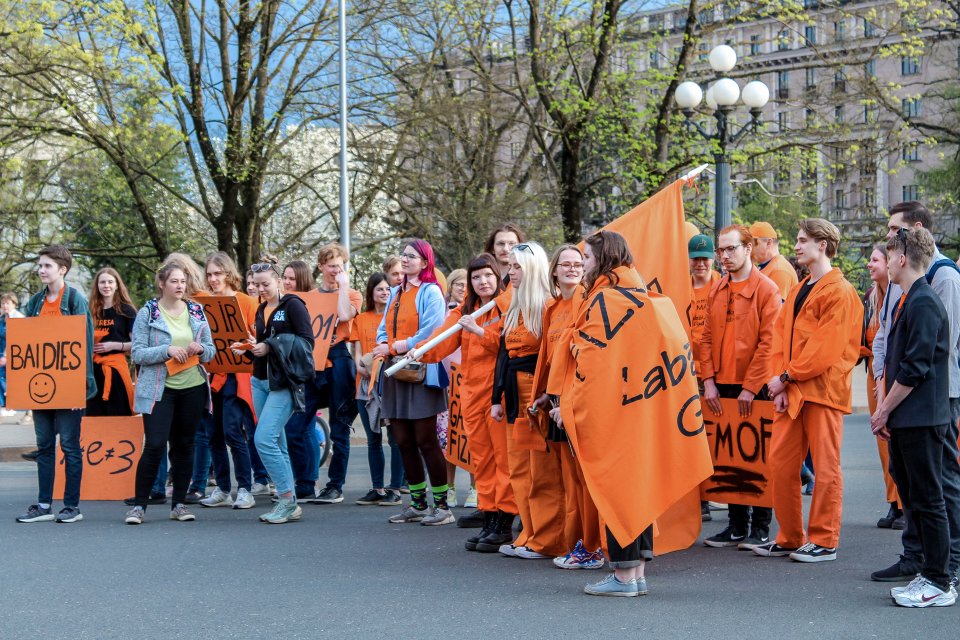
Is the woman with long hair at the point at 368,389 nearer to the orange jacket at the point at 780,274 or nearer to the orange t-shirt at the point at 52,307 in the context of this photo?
the orange t-shirt at the point at 52,307

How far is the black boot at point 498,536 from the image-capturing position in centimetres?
760

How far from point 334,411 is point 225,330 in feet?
4.04

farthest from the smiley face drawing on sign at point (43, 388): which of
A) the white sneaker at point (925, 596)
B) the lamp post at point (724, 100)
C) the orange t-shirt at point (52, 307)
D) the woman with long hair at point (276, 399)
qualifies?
the lamp post at point (724, 100)

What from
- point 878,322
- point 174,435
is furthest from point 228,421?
point 878,322

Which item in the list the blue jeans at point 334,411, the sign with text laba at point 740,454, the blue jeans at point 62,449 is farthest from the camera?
the blue jeans at point 334,411

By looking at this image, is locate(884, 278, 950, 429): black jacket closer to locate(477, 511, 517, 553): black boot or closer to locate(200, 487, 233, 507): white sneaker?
locate(477, 511, 517, 553): black boot

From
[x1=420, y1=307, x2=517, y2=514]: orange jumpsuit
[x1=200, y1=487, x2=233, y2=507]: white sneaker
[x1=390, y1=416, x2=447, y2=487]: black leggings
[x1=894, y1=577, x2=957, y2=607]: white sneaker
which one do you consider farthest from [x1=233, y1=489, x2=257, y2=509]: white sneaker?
[x1=894, y1=577, x2=957, y2=607]: white sneaker

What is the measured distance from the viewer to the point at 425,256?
28.8 ft

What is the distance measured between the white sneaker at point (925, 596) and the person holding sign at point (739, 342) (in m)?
1.71

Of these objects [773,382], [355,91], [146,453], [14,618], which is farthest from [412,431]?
[355,91]

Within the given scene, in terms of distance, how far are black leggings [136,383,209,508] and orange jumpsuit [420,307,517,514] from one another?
231 cm

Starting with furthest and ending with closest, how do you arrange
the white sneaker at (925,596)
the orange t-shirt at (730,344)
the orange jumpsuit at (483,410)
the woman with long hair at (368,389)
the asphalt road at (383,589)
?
the woman with long hair at (368,389) → the orange t-shirt at (730,344) → the orange jumpsuit at (483,410) → the white sneaker at (925,596) → the asphalt road at (383,589)

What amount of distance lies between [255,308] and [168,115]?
12.3 metres

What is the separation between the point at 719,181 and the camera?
55.6 feet
